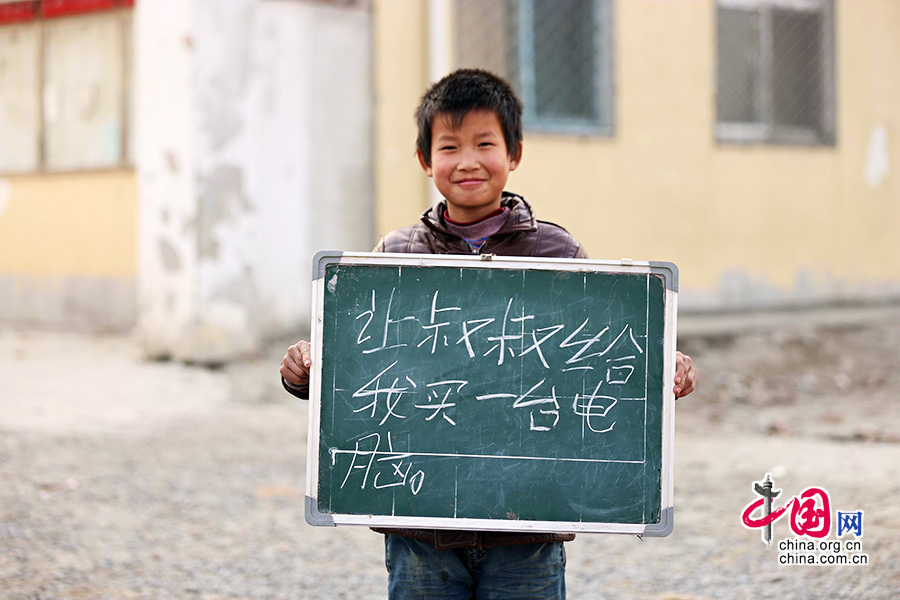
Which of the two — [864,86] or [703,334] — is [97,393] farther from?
[864,86]

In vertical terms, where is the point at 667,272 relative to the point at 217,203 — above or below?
below

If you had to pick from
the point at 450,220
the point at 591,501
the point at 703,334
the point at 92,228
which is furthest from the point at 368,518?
the point at 92,228

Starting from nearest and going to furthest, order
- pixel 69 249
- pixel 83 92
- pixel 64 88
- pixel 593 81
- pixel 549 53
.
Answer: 1. pixel 549 53
2. pixel 593 81
3. pixel 69 249
4. pixel 83 92
5. pixel 64 88

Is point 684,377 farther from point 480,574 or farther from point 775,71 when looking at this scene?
point 775,71

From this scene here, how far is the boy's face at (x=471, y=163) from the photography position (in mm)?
2195

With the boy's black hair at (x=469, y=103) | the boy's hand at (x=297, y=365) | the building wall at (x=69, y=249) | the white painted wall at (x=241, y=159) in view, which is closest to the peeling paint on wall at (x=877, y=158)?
the white painted wall at (x=241, y=159)

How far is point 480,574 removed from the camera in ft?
6.96

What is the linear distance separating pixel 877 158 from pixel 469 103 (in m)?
8.55

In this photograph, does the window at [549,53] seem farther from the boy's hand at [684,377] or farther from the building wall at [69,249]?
the boy's hand at [684,377]

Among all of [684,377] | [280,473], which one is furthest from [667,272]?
[280,473]

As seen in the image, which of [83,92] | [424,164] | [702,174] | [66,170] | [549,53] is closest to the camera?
[424,164]

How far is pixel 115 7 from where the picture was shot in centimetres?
945

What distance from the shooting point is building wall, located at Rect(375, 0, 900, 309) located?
8078mm

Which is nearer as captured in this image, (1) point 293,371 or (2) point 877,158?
(1) point 293,371
